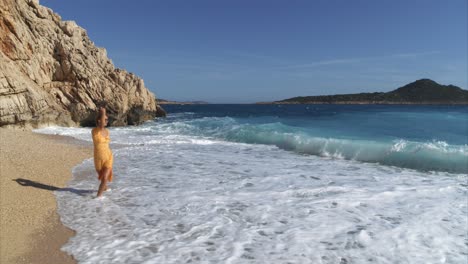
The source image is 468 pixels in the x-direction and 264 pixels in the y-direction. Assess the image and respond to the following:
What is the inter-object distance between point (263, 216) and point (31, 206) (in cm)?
373

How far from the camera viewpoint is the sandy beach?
4.29 m

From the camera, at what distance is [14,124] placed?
59.6ft

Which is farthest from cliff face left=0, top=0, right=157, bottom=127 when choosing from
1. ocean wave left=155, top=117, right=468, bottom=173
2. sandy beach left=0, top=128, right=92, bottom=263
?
ocean wave left=155, top=117, right=468, bottom=173

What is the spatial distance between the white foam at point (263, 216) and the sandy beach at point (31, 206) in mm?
230

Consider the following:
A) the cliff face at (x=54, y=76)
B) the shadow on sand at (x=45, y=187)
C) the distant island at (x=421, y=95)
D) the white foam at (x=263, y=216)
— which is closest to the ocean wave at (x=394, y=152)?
the white foam at (x=263, y=216)

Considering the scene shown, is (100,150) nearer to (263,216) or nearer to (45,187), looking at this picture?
(45,187)

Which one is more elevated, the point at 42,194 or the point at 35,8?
the point at 35,8

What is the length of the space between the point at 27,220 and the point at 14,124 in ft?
50.1

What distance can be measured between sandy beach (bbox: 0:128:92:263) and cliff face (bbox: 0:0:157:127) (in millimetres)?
10134

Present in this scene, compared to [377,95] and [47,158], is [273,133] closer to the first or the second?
[47,158]

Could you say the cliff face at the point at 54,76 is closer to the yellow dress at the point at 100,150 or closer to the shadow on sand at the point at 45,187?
the shadow on sand at the point at 45,187

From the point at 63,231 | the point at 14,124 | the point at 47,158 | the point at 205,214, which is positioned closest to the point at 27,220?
the point at 63,231

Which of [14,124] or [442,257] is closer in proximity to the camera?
[442,257]

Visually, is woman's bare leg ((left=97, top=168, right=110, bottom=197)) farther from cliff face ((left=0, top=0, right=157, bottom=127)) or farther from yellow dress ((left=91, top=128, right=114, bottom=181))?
cliff face ((left=0, top=0, right=157, bottom=127))
